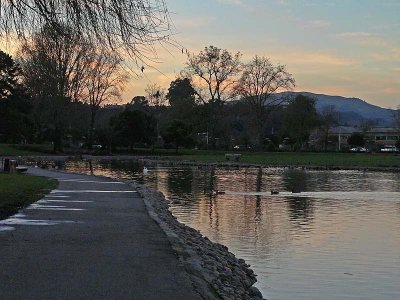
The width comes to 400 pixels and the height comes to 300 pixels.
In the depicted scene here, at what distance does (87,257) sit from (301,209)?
47.3 ft

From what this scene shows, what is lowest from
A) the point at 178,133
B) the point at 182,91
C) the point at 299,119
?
the point at 178,133

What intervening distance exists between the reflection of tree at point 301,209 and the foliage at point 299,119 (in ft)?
241

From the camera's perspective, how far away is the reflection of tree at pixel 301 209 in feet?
66.5

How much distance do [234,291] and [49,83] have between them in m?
44.1

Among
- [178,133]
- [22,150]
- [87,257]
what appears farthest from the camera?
[178,133]

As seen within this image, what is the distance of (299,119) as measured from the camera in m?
99.6

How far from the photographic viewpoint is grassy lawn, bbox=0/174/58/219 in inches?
632

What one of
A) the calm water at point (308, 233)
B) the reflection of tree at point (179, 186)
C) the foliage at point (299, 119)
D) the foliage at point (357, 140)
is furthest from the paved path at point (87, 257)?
the foliage at point (357, 140)

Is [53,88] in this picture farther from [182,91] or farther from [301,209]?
[182,91]

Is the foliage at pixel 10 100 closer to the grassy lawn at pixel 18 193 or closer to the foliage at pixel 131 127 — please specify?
the foliage at pixel 131 127

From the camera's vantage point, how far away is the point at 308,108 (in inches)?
4072

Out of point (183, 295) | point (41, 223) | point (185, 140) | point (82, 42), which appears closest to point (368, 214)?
point (41, 223)

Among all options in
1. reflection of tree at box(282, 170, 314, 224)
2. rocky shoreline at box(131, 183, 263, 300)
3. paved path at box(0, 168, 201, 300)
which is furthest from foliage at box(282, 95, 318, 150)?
rocky shoreline at box(131, 183, 263, 300)

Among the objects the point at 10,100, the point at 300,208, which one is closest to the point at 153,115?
the point at 10,100
